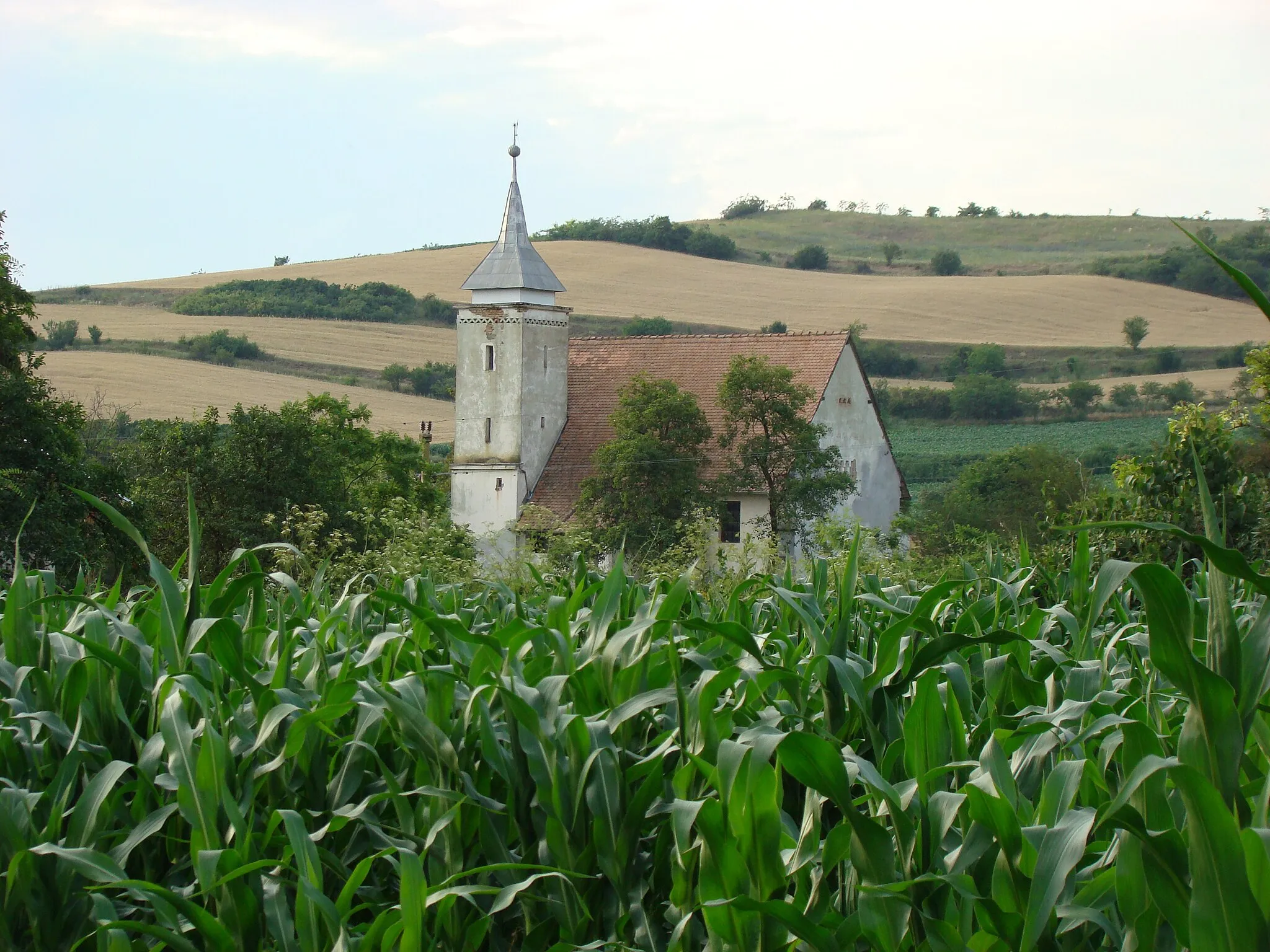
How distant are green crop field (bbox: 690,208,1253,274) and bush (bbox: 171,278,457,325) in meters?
21.2

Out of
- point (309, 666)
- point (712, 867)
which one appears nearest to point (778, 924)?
point (712, 867)

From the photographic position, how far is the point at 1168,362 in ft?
185

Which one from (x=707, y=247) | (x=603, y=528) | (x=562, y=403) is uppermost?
(x=707, y=247)

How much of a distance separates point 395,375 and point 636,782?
56.6 m

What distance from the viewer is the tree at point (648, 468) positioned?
38.8 meters

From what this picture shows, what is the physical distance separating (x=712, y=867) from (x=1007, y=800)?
55 centimetres

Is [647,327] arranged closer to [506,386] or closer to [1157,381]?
[506,386]

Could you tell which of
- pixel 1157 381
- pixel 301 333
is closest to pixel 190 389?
pixel 301 333

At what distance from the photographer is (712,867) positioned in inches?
98.0

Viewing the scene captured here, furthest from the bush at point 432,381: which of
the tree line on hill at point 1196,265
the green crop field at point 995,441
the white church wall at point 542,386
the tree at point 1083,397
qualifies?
the tree line on hill at point 1196,265

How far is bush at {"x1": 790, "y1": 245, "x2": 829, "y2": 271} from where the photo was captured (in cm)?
7938

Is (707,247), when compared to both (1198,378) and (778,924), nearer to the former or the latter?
(1198,378)

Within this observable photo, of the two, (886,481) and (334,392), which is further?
(334,392)

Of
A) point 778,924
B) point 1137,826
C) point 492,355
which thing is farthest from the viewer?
point 492,355
